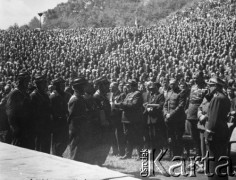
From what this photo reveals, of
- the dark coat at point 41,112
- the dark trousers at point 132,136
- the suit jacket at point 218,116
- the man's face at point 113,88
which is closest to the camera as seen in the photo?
the suit jacket at point 218,116

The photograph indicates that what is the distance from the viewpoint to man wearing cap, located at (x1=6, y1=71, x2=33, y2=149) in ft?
23.2

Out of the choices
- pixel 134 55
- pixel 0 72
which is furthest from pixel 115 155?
pixel 0 72

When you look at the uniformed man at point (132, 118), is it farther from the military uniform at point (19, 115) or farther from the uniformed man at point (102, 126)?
the military uniform at point (19, 115)

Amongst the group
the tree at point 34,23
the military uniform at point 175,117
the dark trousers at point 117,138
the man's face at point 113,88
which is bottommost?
the dark trousers at point 117,138

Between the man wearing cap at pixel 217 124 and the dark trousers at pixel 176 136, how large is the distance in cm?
254

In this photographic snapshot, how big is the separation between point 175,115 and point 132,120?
113 centimetres

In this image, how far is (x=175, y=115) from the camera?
8.37m

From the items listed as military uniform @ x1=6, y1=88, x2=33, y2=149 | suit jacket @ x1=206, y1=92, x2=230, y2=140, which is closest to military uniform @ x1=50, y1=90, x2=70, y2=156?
military uniform @ x1=6, y1=88, x2=33, y2=149

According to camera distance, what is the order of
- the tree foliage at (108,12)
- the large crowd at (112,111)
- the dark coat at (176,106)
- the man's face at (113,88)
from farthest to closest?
the tree foliage at (108,12)
the man's face at (113,88)
the dark coat at (176,106)
the large crowd at (112,111)

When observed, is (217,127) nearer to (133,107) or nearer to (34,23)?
(133,107)

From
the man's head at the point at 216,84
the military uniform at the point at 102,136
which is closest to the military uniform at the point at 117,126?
the military uniform at the point at 102,136

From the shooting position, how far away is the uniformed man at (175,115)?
8.39 meters

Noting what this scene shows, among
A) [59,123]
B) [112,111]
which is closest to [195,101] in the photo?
[112,111]

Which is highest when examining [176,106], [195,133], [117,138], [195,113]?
[176,106]
